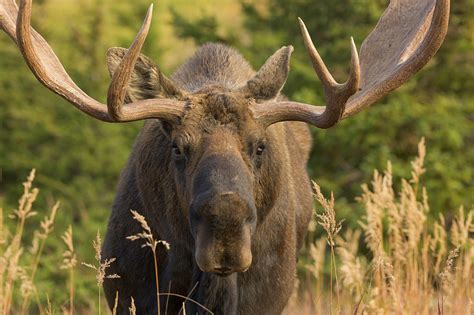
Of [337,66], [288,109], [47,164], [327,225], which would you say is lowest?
[327,225]

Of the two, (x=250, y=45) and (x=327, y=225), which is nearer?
(x=327, y=225)

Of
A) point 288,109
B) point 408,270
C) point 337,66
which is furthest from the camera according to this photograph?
point 337,66

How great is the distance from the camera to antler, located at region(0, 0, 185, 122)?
6746mm

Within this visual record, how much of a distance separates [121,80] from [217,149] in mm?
680

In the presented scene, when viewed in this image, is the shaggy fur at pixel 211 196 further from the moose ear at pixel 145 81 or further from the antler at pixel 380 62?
the antler at pixel 380 62

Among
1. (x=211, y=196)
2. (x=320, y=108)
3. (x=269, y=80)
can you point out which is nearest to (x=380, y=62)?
(x=320, y=108)

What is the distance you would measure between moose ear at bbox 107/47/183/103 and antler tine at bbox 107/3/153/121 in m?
0.35

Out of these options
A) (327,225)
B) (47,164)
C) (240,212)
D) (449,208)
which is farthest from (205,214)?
(47,164)

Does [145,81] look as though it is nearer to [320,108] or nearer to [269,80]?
[269,80]

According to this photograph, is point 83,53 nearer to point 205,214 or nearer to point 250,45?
point 250,45

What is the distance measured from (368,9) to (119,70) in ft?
30.4

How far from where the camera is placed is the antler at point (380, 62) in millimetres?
6859

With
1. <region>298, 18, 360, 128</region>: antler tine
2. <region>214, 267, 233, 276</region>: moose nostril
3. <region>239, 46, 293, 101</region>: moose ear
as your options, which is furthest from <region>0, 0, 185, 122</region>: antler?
<region>214, 267, 233, 276</region>: moose nostril

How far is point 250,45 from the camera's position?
16.8 metres
